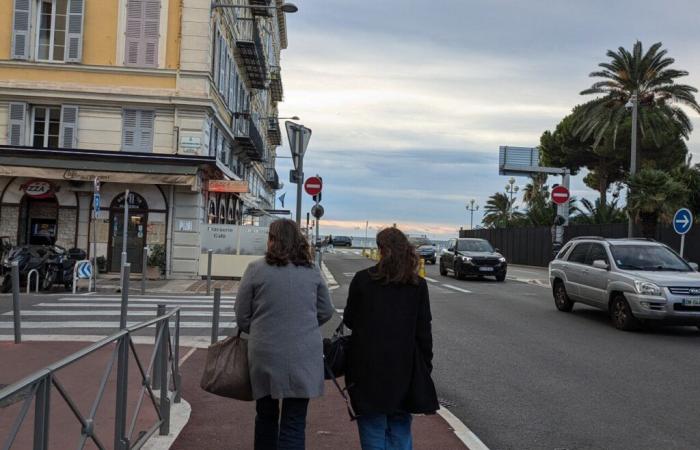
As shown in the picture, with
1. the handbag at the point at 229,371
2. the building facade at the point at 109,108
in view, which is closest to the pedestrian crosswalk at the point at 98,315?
the handbag at the point at 229,371

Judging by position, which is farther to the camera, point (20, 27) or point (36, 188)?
point (20, 27)

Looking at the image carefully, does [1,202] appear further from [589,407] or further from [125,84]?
[589,407]

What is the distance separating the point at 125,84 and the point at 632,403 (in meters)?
20.0

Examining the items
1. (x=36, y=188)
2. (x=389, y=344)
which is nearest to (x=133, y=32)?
(x=36, y=188)

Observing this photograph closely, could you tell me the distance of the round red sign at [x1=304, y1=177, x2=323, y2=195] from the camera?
17.8m

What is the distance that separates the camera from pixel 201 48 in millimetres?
22594

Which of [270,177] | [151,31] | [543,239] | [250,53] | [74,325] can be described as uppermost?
[250,53]

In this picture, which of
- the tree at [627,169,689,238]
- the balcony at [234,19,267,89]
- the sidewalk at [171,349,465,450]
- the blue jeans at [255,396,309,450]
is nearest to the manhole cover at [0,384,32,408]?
the blue jeans at [255,396,309,450]

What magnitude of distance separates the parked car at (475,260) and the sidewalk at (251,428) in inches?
727

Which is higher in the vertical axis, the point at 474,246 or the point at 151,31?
the point at 151,31

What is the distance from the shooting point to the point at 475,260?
24.8m

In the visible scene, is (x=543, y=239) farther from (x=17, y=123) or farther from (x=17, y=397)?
(x=17, y=397)

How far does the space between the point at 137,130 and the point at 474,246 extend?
1327 centimetres

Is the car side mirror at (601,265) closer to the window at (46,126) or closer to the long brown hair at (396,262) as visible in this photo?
the long brown hair at (396,262)
